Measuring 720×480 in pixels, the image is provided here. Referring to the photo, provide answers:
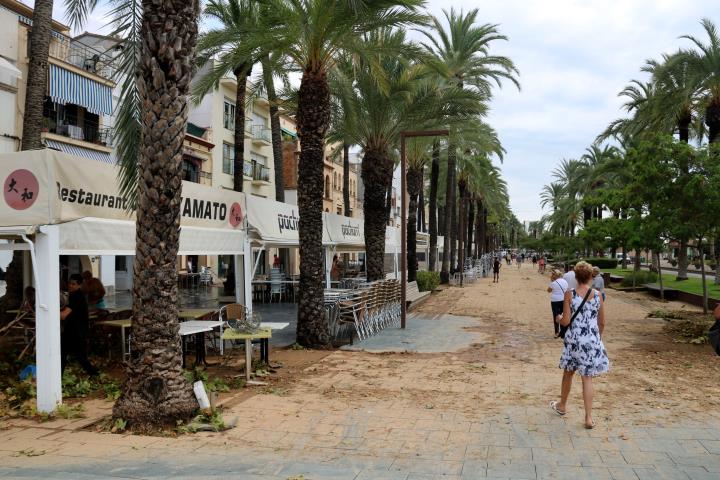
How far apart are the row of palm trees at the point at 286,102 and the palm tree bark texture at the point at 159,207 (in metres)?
0.01

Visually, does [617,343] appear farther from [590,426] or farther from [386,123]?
[386,123]

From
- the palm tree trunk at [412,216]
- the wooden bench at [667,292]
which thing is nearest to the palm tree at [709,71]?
the wooden bench at [667,292]

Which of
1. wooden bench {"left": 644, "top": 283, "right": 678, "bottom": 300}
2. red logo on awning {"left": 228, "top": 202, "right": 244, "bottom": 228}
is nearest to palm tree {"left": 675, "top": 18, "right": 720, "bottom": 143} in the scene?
wooden bench {"left": 644, "top": 283, "right": 678, "bottom": 300}

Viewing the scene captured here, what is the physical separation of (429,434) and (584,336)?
185 centimetres

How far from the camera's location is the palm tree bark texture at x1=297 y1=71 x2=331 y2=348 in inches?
462

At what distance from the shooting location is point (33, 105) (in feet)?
36.5

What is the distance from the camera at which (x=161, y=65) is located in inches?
249

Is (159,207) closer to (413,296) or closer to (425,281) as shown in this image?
(413,296)

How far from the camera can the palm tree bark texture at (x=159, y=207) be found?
6.25 metres

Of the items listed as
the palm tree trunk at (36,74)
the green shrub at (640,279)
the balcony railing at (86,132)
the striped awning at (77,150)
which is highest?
the balcony railing at (86,132)

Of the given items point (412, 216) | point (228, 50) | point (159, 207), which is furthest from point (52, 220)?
point (412, 216)

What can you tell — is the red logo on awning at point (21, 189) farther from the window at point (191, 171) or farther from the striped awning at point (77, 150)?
the window at point (191, 171)

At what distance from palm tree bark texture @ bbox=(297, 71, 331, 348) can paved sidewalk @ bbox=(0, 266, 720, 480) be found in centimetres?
168

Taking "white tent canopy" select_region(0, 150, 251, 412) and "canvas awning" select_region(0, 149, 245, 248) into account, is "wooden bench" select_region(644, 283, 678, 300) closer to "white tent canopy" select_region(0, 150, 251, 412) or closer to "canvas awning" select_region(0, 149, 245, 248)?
"canvas awning" select_region(0, 149, 245, 248)
